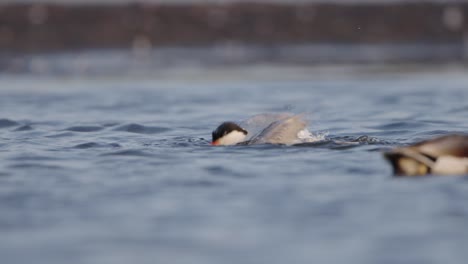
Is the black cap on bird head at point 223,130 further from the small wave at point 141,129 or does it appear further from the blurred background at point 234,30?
the blurred background at point 234,30

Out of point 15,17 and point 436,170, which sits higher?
point 15,17

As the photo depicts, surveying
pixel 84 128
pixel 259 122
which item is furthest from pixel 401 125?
pixel 84 128

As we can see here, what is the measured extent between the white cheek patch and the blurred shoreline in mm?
26116

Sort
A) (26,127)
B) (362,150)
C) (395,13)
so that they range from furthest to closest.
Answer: (395,13), (26,127), (362,150)

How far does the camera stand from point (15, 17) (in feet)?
141

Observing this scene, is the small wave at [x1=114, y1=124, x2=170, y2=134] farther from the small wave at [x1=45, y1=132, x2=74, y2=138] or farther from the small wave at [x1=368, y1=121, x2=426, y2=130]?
the small wave at [x1=368, y1=121, x2=426, y2=130]

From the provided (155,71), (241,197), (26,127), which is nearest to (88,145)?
(26,127)

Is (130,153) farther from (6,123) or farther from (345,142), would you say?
(6,123)

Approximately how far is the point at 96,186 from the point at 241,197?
1.36 m

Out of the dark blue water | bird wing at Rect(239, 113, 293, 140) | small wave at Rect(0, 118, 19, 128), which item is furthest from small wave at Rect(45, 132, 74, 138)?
bird wing at Rect(239, 113, 293, 140)

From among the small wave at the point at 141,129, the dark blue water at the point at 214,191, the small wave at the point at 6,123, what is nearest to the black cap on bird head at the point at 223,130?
the dark blue water at the point at 214,191

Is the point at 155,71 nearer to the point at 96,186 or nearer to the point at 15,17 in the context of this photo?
the point at 15,17

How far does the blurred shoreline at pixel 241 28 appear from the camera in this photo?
40.7 metres

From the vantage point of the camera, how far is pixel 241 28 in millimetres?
44719
